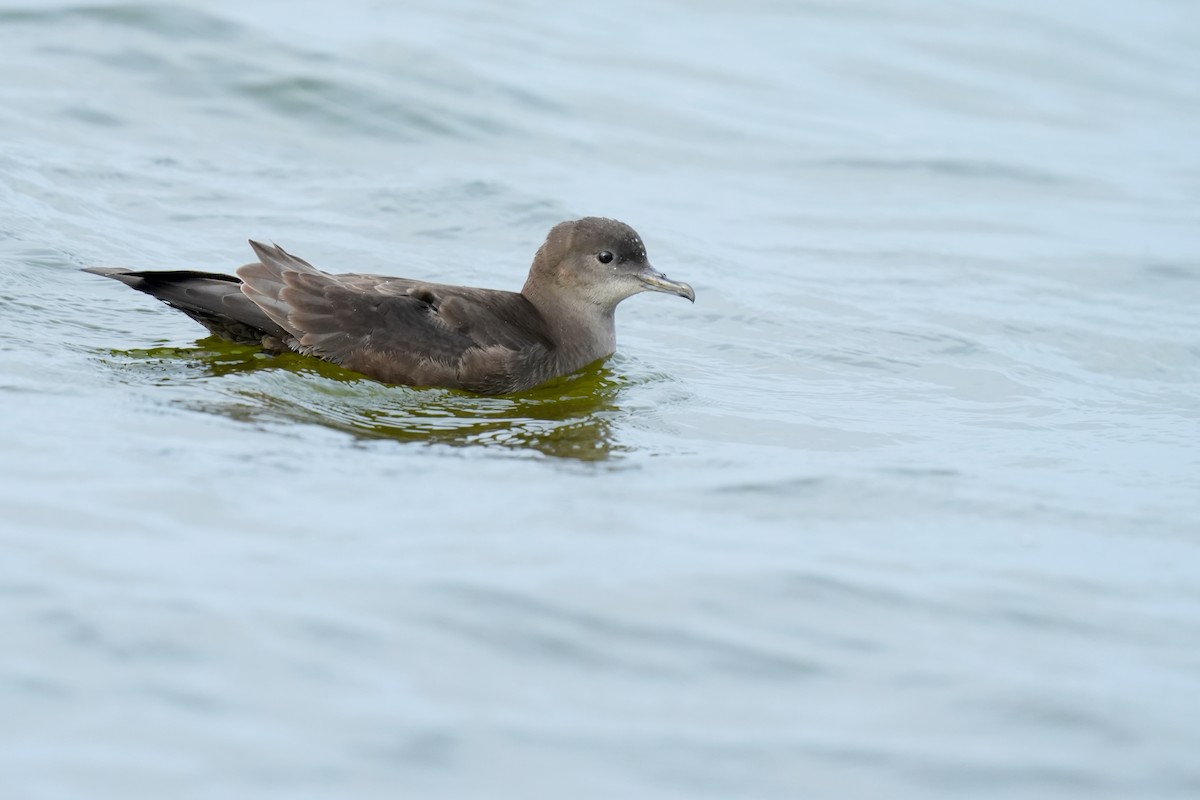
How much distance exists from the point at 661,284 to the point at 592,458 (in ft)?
5.77

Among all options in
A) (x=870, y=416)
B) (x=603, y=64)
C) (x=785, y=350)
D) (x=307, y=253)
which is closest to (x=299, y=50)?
(x=603, y=64)

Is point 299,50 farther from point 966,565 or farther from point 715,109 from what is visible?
point 966,565

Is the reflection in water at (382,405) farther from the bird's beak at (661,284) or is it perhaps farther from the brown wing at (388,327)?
the bird's beak at (661,284)

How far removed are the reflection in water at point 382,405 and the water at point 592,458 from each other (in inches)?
1.4

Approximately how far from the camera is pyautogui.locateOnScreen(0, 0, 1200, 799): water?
441cm

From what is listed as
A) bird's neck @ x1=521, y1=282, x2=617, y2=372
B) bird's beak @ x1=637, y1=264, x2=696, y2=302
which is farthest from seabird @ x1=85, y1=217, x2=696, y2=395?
bird's beak @ x1=637, y1=264, x2=696, y2=302

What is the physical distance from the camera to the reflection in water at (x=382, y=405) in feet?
23.4

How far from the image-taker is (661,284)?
8.56 m

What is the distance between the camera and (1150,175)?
15.4 m

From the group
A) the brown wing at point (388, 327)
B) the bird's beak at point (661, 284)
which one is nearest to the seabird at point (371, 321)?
the brown wing at point (388, 327)

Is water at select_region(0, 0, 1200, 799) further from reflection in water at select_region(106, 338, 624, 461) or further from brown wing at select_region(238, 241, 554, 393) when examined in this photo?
brown wing at select_region(238, 241, 554, 393)

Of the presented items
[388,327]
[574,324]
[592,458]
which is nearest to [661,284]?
[574,324]

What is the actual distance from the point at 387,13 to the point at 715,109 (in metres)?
3.88

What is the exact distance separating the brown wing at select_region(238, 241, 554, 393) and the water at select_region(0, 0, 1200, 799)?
0.15m
